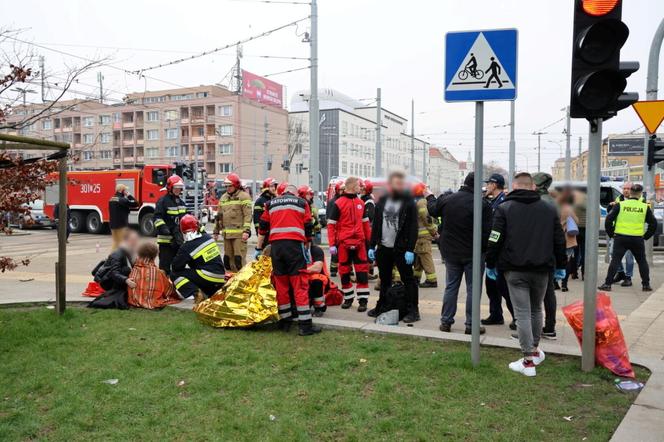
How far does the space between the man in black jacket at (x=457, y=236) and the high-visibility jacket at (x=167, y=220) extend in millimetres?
4431

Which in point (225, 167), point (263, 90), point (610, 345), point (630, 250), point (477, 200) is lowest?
point (610, 345)

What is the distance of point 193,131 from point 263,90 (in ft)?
65.7

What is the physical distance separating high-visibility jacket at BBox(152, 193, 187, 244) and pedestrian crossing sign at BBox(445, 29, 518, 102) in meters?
5.47

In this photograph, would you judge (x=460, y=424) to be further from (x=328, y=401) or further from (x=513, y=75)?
(x=513, y=75)

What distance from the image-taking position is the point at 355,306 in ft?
26.6

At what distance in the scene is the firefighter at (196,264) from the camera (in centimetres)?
733

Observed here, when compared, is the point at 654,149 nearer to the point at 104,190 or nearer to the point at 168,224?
the point at 168,224

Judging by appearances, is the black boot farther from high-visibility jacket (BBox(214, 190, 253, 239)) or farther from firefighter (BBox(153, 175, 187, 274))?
high-visibility jacket (BBox(214, 190, 253, 239))

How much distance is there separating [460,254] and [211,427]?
3.33 metres

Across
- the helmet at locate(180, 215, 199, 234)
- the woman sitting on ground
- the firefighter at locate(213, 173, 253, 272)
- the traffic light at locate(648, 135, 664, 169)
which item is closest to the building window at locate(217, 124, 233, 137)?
the firefighter at locate(213, 173, 253, 272)

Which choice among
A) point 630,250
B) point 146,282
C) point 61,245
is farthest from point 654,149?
point 61,245

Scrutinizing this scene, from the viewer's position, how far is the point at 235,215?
10102 mm

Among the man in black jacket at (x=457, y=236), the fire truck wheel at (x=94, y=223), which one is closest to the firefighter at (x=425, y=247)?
the man in black jacket at (x=457, y=236)

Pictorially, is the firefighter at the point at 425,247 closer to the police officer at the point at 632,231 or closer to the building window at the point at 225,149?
the police officer at the point at 632,231
